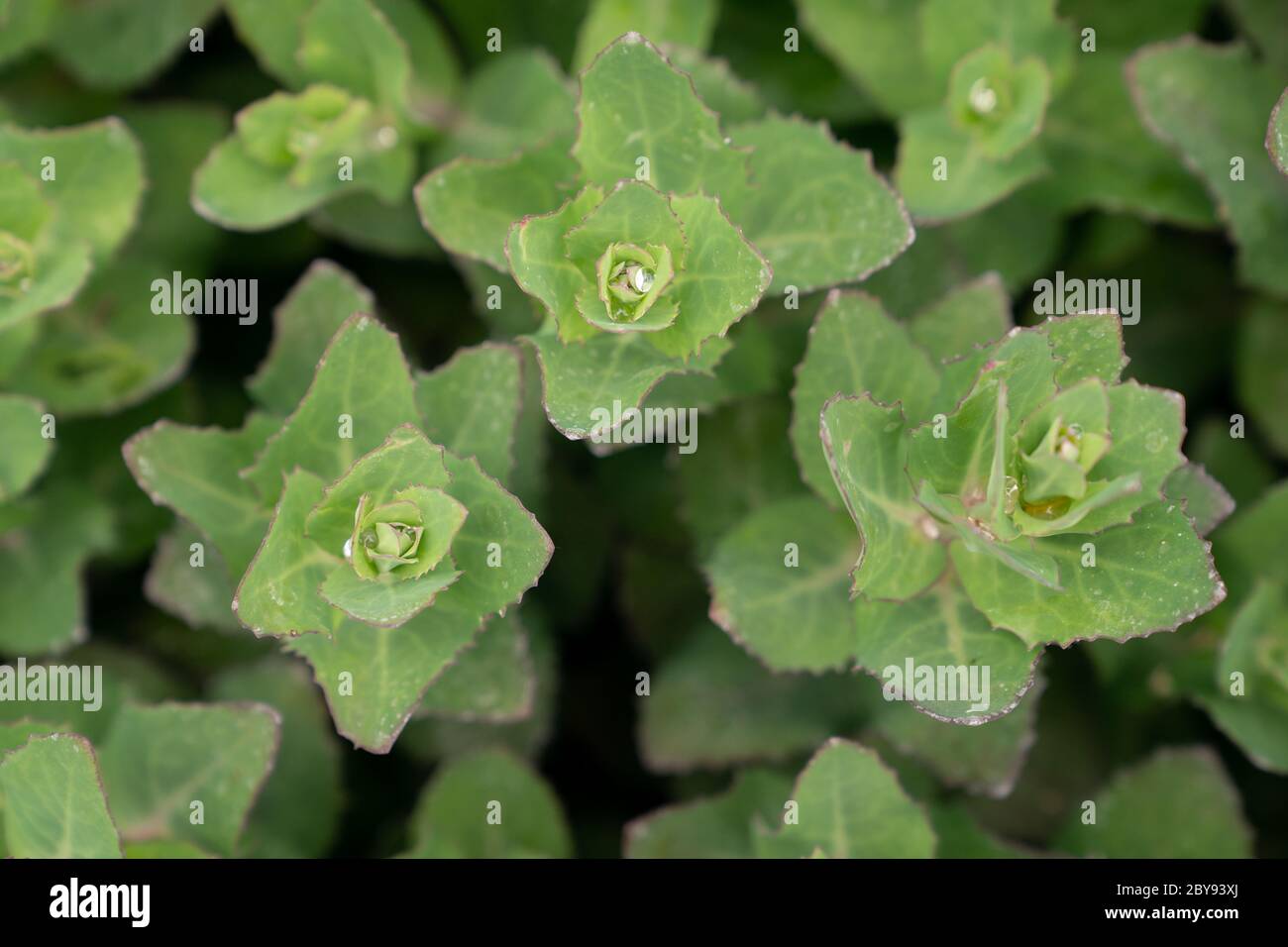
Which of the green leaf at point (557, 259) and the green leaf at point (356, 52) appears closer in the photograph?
the green leaf at point (557, 259)

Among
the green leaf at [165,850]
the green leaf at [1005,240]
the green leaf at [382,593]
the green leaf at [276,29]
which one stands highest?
the green leaf at [276,29]

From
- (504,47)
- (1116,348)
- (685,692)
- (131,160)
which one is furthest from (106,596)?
(1116,348)

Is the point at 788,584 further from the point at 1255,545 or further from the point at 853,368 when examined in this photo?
the point at 1255,545

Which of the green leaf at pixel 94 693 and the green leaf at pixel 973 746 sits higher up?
the green leaf at pixel 94 693

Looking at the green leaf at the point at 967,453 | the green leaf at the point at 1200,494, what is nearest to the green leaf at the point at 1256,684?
the green leaf at the point at 1200,494

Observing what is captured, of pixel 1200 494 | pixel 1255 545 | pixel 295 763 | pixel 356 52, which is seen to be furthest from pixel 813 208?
pixel 295 763

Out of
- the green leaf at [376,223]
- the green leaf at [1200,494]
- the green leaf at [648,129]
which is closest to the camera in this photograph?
the green leaf at [648,129]

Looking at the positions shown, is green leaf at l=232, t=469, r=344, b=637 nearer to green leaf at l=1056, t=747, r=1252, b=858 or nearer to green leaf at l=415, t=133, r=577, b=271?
green leaf at l=415, t=133, r=577, b=271

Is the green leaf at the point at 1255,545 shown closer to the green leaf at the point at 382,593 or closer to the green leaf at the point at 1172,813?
the green leaf at the point at 1172,813
